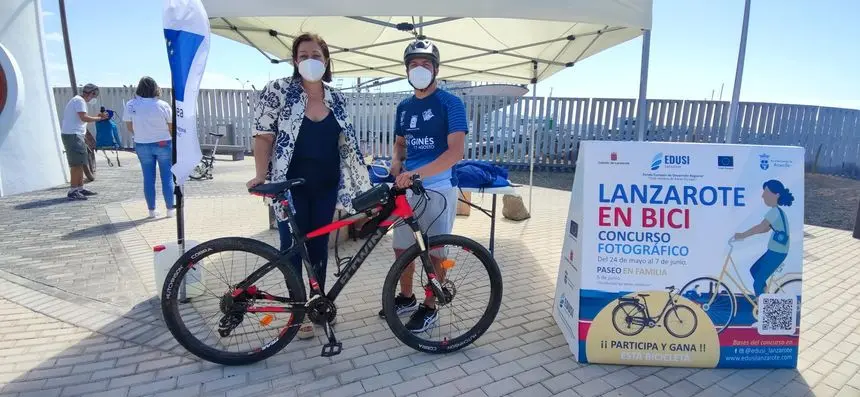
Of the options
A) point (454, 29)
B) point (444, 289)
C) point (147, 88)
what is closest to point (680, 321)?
point (444, 289)

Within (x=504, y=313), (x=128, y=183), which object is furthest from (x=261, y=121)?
(x=128, y=183)

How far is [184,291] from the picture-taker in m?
3.29

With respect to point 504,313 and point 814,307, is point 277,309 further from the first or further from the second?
point 814,307

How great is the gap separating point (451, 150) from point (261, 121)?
1.11 m

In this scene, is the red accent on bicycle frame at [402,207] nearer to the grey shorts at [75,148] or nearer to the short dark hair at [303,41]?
the short dark hair at [303,41]

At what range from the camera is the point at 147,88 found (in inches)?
209

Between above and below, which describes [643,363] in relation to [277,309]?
below

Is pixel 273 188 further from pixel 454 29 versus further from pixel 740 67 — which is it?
pixel 740 67

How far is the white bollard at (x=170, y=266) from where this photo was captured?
3200mm

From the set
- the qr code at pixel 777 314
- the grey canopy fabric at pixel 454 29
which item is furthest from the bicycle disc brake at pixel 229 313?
the qr code at pixel 777 314

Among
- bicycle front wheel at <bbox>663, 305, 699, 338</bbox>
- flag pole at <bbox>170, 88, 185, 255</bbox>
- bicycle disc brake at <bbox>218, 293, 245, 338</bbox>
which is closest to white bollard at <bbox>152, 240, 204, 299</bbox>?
flag pole at <bbox>170, 88, 185, 255</bbox>

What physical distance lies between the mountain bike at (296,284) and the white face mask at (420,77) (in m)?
0.63

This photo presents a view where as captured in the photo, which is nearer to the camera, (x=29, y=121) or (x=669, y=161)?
(x=669, y=161)

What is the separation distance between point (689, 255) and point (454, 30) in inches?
152
